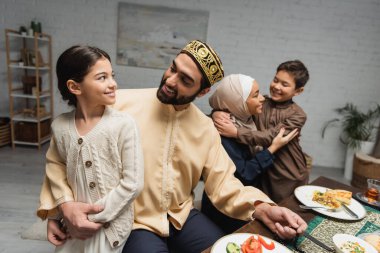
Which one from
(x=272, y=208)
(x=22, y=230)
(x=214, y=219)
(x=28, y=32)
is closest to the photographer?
(x=272, y=208)

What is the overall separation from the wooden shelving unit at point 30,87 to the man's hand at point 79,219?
3426mm

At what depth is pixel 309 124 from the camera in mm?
4594

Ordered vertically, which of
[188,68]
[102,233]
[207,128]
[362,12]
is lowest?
[102,233]

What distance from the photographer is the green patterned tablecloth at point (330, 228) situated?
3.25ft

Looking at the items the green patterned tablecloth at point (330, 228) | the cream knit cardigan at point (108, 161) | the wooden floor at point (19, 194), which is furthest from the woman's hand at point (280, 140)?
the wooden floor at point (19, 194)

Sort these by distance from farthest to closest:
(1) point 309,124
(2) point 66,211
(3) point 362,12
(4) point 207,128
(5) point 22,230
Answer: (1) point 309,124 → (3) point 362,12 → (5) point 22,230 → (4) point 207,128 → (2) point 66,211

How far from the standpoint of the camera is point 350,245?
98cm

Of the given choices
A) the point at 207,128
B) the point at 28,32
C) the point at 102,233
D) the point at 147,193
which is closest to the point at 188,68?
the point at 207,128

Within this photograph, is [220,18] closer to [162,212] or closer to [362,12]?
[362,12]

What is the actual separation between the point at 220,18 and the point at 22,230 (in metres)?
3.66

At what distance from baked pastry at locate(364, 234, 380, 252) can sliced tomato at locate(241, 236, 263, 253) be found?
0.46 m

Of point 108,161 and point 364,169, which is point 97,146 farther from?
point 364,169

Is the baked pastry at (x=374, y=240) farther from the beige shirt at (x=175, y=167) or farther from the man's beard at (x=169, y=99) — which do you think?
the man's beard at (x=169, y=99)

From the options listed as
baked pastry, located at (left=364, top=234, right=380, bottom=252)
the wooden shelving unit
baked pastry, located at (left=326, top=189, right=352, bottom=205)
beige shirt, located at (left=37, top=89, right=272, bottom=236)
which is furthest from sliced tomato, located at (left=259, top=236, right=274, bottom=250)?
the wooden shelving unit
